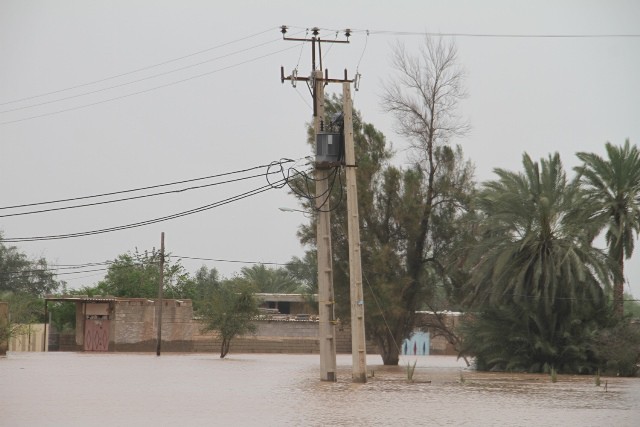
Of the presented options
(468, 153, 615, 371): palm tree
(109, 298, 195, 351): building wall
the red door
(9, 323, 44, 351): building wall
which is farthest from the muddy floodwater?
(9, 323, 44, 351): building wall

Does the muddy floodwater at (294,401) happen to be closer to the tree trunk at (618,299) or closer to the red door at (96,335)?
the tree trunk at (618,299)

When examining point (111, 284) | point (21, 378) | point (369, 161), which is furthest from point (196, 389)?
point (111, 284)

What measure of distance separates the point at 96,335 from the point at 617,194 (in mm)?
33393

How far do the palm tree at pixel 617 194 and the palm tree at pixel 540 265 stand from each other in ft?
4.32

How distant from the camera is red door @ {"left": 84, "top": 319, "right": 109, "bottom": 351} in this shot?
60031mm

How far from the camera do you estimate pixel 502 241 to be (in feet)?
128

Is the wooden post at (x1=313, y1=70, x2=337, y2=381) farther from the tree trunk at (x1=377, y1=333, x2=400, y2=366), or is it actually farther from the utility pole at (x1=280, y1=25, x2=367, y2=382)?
the tree trunk at (x1=377, y1=333, x2=400, y2=366)

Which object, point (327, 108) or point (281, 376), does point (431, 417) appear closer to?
point (281, 376)

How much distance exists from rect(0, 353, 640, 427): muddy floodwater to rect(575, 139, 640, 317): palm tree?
32.5 feet

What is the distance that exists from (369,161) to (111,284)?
39556 mm

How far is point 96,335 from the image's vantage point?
60344 mm

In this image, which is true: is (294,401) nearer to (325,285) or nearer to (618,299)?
(325,285)

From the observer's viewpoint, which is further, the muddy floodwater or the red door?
the red door

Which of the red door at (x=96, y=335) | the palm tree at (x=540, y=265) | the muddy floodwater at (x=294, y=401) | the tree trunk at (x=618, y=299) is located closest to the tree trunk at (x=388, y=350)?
the palm tree at (x=540, y=265)
